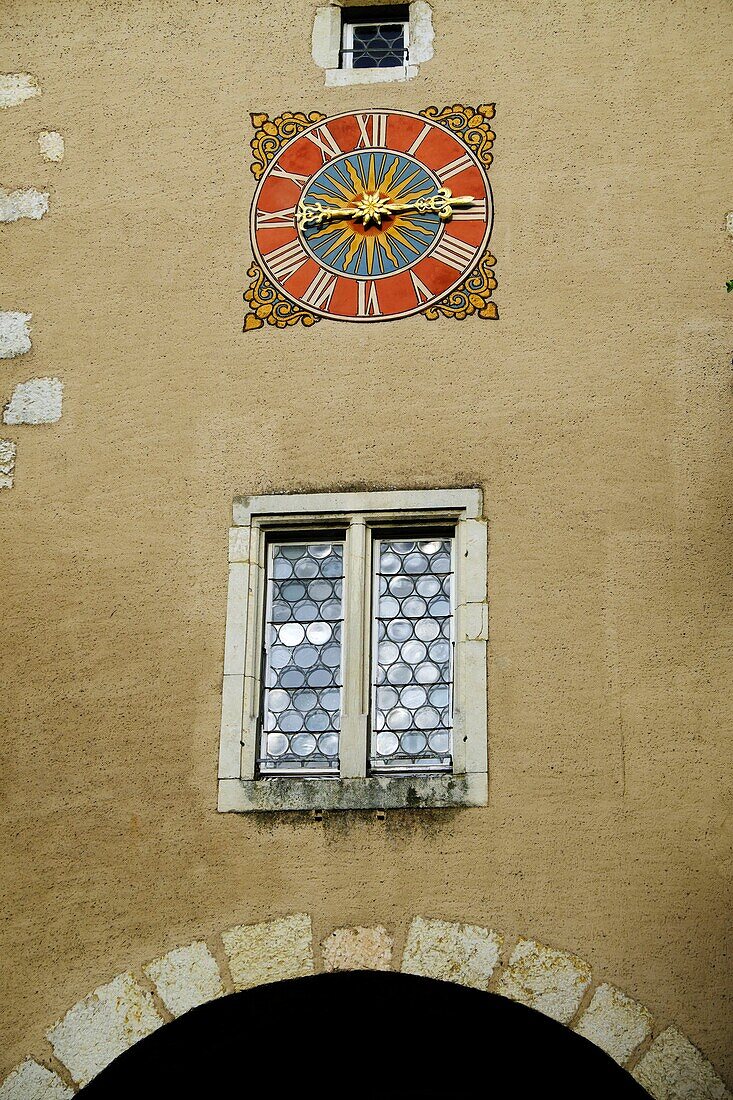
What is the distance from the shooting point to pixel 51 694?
7.61 m

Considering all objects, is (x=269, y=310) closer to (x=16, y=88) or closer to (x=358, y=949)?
(x=16, y=88)

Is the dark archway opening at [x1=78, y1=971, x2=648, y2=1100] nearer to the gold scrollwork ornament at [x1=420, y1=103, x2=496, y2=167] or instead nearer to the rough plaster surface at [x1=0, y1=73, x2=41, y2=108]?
the gold scrollwork ornament at [x1=420, y1=103, x2=496, y2=167]

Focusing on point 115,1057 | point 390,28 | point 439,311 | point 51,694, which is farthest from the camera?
point 390,28

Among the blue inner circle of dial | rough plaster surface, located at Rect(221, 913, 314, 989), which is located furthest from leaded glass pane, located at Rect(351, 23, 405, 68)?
rough plaster surface, located at Rect(221, 913, 314, 989)

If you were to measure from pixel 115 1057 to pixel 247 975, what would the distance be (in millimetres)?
544

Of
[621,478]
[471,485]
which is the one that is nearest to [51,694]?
[471,485]

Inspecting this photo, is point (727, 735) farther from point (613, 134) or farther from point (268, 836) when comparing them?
point (613, 134)

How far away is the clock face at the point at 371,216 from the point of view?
26.8ft

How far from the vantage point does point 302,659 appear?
25.0ft

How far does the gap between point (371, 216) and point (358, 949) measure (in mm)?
3053

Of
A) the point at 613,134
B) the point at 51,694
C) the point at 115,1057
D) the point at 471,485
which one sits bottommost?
the point at 115,1057

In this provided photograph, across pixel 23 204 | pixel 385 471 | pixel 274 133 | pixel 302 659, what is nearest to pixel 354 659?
pixel 302 659

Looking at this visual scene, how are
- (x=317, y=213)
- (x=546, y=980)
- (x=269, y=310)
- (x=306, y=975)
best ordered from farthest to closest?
(x=317, y=213) < (x=269, y=310) < (x=306, y=975) < (x=546, y=980)

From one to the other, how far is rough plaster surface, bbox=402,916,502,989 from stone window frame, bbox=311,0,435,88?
145 inches
